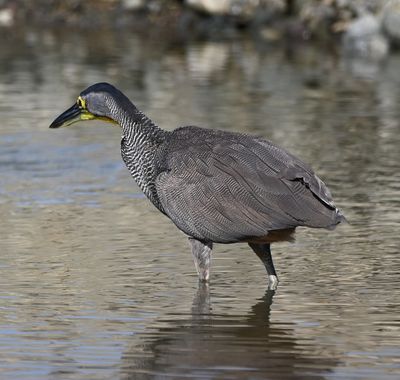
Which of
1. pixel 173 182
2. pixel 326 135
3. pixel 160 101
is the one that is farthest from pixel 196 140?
pixel 160 101

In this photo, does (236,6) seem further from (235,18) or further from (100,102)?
(100,102)

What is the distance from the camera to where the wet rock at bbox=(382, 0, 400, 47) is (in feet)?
73.8

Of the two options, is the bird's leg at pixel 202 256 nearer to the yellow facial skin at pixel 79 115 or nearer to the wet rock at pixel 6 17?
the yellow facial skin at pixel 79 115

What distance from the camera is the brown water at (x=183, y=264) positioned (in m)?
7.61

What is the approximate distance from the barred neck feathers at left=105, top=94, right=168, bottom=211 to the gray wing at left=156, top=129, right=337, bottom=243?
127 mm

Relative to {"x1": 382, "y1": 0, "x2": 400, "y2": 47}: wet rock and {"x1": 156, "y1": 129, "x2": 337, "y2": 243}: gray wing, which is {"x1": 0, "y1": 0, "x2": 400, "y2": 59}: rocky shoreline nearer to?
{"x1": 382, "y1": 0, "x2": 400, "y2": 47}: wet rock

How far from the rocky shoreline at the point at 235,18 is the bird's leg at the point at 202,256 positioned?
1379 centimetres

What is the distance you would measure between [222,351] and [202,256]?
1480 mm

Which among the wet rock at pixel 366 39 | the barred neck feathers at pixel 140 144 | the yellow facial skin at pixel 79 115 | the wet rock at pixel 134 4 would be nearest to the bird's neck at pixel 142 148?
the barred neck feathers at pixel 140 144

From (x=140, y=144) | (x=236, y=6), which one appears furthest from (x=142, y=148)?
→ (x=236, y=6)

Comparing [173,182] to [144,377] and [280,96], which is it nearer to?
[144,377]

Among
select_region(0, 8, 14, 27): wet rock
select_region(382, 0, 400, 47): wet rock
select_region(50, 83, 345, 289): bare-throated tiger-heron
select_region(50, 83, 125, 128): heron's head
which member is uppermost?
select_region(50, 83, 125, 128): heron's head

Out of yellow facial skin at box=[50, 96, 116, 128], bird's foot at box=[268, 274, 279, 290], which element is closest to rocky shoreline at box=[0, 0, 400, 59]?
yellow facial skin at box=[50, 96, 116, 128]

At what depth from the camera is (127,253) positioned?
10047 mm
